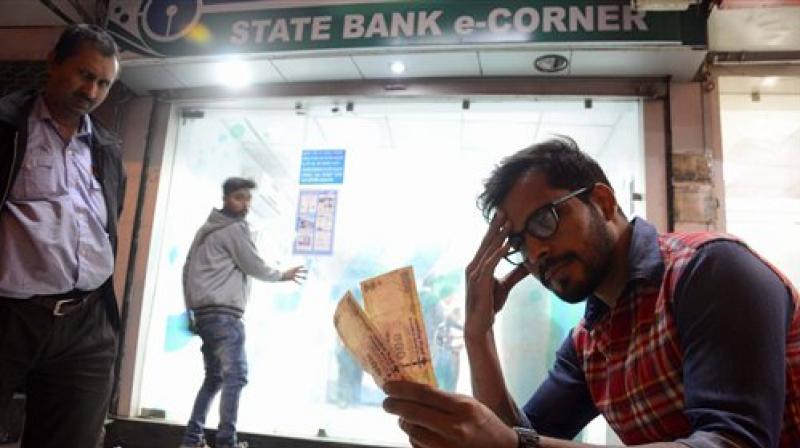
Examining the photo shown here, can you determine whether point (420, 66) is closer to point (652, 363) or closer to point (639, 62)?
point (639, 62)

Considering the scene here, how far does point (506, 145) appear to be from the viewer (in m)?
5.21

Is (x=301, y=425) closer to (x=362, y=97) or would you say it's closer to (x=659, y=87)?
(x=362, y=97)

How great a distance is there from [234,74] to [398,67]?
1306mm

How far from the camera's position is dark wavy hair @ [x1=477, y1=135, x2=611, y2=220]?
1304 millimetres

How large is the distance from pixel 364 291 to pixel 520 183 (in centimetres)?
60

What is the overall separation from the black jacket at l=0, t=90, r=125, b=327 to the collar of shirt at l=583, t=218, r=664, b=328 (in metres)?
1.73

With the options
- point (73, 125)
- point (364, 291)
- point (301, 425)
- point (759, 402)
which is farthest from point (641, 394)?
point (301, 425)

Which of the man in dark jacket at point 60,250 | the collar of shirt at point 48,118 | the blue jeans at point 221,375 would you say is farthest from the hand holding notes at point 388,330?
the blue jeans at point 221,375

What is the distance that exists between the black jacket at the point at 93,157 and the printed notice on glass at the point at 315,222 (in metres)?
2.41

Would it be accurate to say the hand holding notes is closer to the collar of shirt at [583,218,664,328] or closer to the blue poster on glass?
the collar of shirt at [583,218,664,328]

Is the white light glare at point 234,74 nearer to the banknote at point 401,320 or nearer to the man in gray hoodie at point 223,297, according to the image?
the man in gray hoodie at point 223,297

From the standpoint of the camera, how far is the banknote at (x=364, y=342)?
83 cm

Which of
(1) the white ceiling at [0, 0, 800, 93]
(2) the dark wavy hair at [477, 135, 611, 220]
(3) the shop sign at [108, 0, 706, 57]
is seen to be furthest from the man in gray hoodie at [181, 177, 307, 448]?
(2) the dark wavy hair at [477, 135, 611, 220]

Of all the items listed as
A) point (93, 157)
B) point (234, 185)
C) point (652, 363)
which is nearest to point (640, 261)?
point (652, 363)
